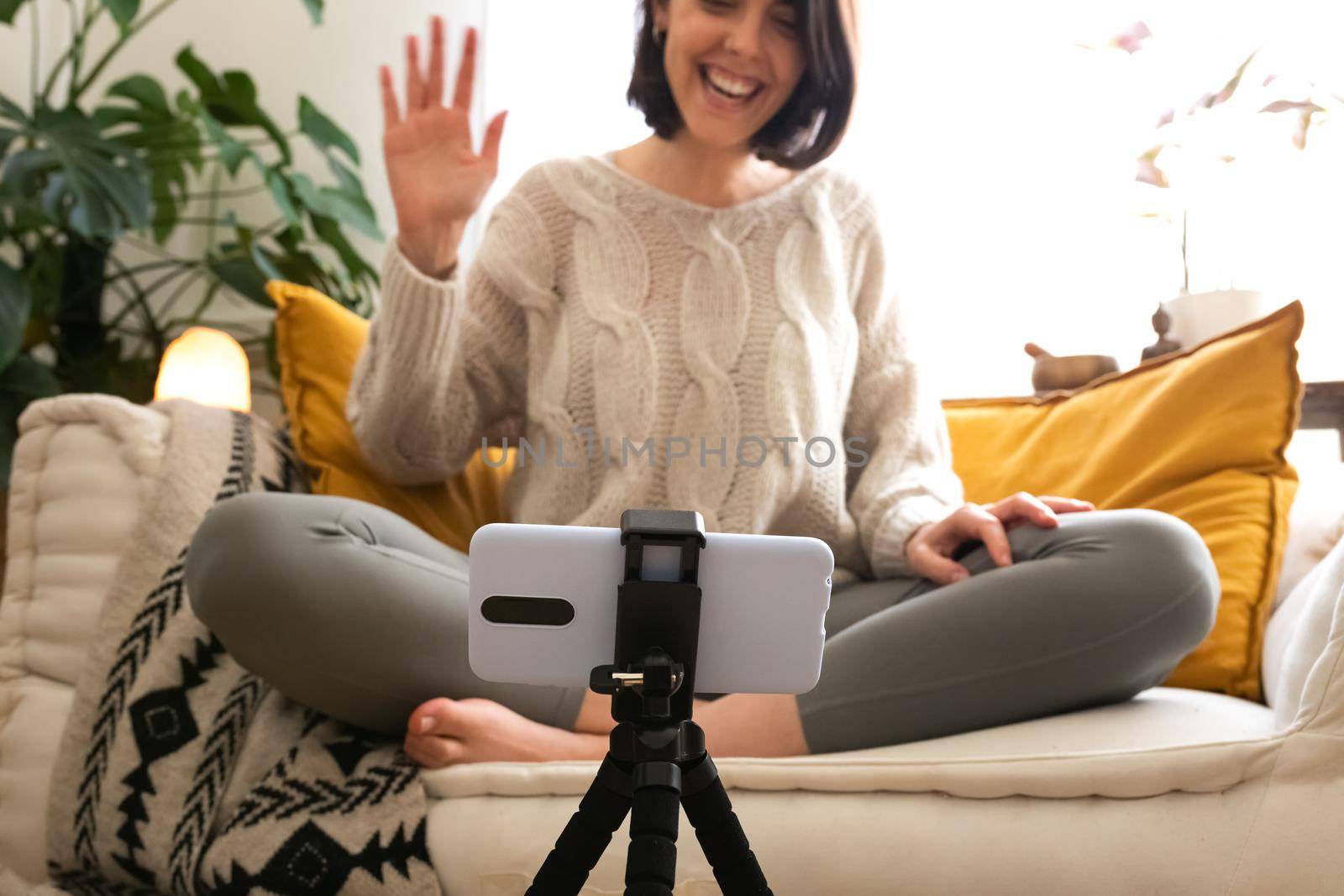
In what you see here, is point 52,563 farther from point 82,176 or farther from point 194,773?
point 82,176

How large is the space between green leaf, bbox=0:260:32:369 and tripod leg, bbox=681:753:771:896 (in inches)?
55.8

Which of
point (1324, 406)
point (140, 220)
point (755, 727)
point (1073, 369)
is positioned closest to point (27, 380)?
point (140, 220)

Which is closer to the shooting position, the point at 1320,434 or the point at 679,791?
the point at 679,791

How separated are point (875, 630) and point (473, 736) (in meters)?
0.32

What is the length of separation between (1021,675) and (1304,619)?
0.20 meters

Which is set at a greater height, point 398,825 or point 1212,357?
point 1212,357

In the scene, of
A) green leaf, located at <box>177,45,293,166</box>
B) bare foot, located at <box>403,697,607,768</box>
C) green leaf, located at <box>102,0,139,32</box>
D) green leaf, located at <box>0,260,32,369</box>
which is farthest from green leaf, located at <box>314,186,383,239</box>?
bare foot, located at <box>403,697,607,768</box>

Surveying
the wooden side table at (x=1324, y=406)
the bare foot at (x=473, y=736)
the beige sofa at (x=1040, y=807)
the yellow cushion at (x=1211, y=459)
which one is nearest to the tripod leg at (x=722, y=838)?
the beige sofa at (x=1040, y=807)

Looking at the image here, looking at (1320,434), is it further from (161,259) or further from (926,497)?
(161,259)

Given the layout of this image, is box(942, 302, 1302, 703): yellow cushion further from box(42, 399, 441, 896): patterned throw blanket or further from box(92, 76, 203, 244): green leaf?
box(92, 76, 203, 244): green leaf

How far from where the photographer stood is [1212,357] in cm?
117

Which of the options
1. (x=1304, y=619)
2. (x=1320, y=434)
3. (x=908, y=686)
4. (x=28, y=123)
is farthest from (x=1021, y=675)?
(x=28, y=123)

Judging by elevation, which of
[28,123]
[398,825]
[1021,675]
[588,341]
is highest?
[28,123]

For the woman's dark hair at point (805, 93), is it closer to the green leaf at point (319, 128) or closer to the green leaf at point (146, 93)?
the green leaf at point (319, 128)
